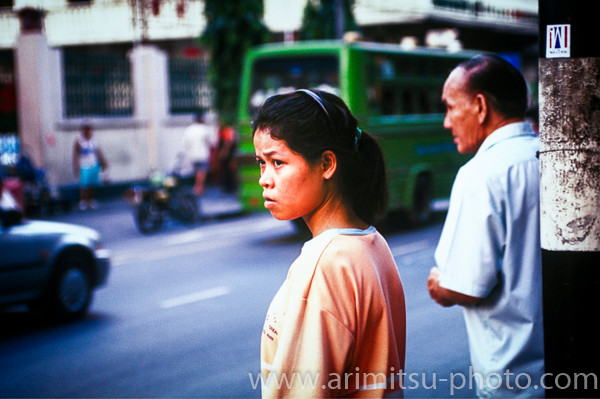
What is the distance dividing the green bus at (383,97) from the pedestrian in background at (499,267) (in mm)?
10133

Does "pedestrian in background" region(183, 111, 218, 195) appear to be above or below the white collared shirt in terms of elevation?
below

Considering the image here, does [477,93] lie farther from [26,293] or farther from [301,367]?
[26,293]

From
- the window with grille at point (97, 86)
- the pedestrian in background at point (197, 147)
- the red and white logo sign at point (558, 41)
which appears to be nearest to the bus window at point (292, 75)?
the pedestrian in background at point (197, 147)

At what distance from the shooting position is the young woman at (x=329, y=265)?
183cm

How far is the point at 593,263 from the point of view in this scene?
2.08 metres

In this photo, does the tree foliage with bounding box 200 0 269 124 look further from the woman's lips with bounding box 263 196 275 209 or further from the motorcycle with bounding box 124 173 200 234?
the woman's lips with bounding box 263 196 275 209

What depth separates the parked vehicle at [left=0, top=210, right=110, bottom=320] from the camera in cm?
735

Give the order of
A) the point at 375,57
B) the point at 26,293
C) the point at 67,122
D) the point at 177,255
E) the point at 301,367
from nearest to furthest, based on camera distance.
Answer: the point at 301,367
the point at 26,293
the point at 177,255
the point at 375,57
the point at 67,122

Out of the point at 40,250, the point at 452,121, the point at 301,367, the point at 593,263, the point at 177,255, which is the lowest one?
the point at 177,255

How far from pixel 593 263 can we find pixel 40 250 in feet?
21.2

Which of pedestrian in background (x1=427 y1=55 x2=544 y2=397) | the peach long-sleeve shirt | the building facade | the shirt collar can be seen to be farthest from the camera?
the building facade

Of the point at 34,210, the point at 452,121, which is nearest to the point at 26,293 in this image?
the point at 452,121

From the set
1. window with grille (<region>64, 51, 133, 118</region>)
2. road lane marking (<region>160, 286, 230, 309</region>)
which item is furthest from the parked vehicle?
window with grille (<region>64, 51, 133, 118</region>)

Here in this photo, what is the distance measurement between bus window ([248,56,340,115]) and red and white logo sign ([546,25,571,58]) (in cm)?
1109
